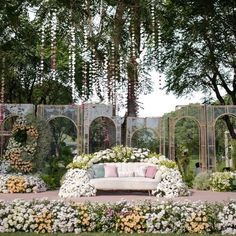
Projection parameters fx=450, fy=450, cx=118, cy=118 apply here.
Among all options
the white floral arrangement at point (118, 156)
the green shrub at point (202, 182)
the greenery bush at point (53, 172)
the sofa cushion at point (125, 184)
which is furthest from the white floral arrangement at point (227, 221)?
the greenery bush at point (53, 172)

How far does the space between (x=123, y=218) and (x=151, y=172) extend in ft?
16.8

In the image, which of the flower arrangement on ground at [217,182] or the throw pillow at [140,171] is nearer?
the throw pillow at [140,171]

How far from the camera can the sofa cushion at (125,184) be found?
11.0 meters

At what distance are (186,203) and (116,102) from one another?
29.1 feet

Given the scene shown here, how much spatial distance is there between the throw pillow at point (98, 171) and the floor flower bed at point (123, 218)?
484 centimetres

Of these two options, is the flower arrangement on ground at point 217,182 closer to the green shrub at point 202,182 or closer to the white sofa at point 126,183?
the green shrub at point 202,182

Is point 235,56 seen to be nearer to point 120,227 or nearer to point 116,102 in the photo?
point 116,102

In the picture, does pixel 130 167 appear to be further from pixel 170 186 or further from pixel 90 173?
pixel 170 186

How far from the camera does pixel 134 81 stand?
14805mm

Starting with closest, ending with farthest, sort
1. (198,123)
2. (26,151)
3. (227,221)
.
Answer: (227,221), (26,151), (198,123)

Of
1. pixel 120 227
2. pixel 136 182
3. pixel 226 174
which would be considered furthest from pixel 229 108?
pixel 120 227

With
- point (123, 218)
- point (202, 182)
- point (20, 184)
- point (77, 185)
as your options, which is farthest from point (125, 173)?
point (123, 218)

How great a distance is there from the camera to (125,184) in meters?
11.0

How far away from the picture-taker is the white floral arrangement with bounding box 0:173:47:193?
12.1m
